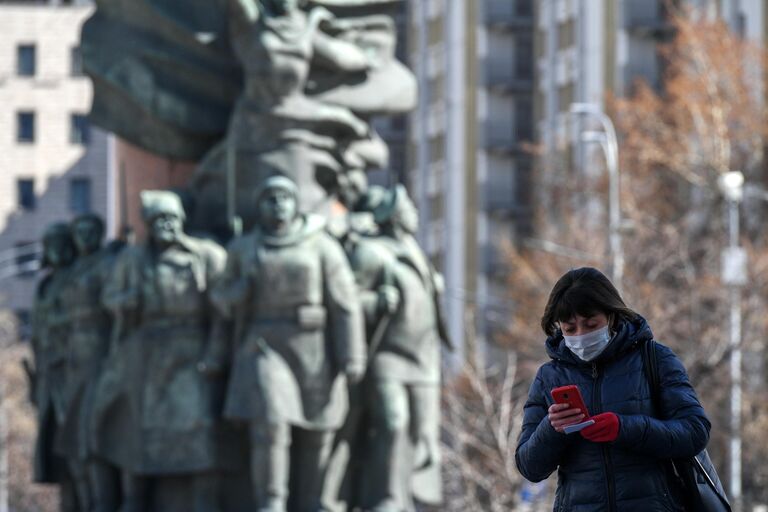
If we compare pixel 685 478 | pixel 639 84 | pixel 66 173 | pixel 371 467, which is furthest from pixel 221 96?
pixel 66 173

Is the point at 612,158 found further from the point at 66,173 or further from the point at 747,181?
the point at 66,173

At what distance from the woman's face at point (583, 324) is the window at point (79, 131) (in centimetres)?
7960

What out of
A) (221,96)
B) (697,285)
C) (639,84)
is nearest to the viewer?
(221,96)

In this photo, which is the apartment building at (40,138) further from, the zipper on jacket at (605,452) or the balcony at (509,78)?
the zipper on jacket at (605,452)

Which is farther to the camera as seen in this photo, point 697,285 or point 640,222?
point 640,222

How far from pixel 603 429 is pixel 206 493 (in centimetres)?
1438

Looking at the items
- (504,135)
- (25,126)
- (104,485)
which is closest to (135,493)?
(104,485)

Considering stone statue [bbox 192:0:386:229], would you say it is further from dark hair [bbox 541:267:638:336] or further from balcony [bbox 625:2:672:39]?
balcony [bbox 625:2:672:39]

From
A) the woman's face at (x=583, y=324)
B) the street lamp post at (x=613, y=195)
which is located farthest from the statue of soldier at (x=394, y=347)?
the street lamp post at (x=613, y=195)

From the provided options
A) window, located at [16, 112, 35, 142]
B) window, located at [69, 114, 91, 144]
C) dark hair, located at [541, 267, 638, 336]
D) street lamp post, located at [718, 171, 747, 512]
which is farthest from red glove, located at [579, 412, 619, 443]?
window, located at [16, 112, 35, 142]

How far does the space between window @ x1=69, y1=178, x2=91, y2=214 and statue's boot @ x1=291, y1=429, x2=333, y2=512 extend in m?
66.2

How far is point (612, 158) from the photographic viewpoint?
147ft

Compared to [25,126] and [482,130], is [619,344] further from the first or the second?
[25,126]

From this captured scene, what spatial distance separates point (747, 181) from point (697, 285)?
23.1 feet
